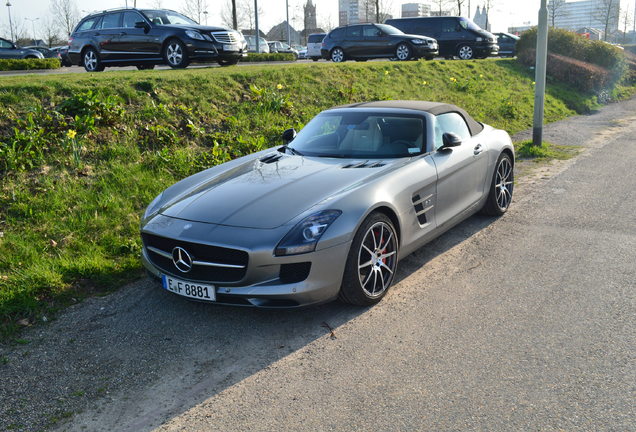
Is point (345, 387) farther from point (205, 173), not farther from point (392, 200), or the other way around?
point (205, 173)

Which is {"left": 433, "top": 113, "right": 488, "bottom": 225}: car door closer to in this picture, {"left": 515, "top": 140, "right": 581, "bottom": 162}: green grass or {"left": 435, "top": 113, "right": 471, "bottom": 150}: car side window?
{"left": 435, "top": 113, "right": 471, "bottom": 150}: car side window

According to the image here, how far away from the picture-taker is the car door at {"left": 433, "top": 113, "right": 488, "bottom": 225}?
5.59 metres

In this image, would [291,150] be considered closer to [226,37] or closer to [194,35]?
[194,35]

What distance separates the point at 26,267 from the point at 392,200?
10.7 feet

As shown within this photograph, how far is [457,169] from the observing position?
19.2ft

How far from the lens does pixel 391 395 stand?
3.44 meters

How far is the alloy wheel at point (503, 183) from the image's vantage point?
687cm

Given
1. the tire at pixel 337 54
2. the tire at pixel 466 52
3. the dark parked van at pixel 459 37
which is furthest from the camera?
the tire at pixel 466 52

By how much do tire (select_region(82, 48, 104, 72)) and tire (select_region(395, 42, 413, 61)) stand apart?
33.5 feet

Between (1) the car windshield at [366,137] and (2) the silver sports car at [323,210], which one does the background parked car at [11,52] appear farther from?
(1) the car windshield at [366,137]

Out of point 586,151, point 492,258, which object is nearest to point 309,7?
point 586,151

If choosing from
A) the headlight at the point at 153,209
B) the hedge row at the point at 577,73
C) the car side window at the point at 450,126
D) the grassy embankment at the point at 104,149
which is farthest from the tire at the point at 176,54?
the hedge row at the point at 577,73

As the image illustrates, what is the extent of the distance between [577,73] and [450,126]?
1660 cm

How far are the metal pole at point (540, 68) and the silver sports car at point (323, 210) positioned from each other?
5.70 meters
